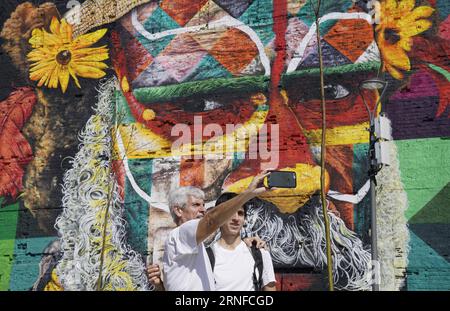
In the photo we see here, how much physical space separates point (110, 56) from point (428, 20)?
4950mm

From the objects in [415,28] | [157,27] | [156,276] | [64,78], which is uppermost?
[157,27]

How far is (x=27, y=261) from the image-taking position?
10891 mm

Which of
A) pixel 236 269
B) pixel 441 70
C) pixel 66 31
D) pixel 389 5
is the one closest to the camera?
pixel 236 269

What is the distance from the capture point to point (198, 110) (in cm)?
1047

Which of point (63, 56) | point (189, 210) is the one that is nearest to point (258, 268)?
point (189, 210)

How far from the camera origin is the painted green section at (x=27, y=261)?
10.8 metres

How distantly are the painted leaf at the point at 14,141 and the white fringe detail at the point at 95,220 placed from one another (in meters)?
0.93

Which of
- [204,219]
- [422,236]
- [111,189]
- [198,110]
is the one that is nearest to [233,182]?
[198,110]

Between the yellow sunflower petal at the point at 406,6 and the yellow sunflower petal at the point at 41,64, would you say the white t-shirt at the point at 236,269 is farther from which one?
the yellow sunflower petal at the point at 41,64

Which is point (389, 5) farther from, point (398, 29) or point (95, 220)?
point (95, 220)

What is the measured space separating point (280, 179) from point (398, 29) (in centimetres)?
452

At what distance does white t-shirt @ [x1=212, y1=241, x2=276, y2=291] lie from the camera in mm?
6051

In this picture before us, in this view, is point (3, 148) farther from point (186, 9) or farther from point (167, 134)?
point (186, 9)

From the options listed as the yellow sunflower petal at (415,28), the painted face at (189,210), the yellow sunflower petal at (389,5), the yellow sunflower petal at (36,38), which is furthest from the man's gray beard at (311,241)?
the yellow sunflower petal at (36,38)
